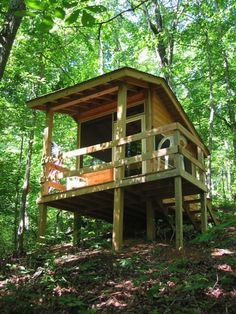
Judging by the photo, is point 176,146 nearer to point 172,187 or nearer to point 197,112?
point 172,187

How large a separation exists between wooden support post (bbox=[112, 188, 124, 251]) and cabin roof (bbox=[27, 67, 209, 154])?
315 cm

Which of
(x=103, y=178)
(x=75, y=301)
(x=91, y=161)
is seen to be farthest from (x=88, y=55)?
(x=75, y=301)

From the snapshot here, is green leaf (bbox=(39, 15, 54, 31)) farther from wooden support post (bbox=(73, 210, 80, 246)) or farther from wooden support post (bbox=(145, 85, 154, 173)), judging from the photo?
wooden support post (bbox=(73, 210, 80, 246))

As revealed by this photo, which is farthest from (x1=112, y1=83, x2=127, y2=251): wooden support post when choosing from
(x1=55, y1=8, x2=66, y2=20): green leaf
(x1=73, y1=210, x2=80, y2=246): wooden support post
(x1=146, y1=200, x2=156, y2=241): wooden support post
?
(x1=55, y1=8, x2=66, y2=20): green leaf

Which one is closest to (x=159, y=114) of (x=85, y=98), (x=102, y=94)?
(x=102, y=94)

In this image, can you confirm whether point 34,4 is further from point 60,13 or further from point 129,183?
point 129,183

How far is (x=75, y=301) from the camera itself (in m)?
6.75

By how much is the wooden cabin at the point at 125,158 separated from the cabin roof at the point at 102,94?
0.09 ft

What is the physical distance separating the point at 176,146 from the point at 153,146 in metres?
1.96

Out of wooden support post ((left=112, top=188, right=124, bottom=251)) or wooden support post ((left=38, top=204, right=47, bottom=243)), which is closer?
wooden support post ((left=112, top=188, right=124, bottom=251))

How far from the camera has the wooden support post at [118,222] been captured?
10055 millimetres

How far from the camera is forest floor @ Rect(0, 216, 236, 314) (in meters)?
6.24

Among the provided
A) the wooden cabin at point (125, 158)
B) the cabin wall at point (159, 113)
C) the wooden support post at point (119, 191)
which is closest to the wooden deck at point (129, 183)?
the wooden cabin at point (125, 158)

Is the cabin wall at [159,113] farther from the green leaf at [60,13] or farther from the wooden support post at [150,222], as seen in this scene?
the green leaf at [60,13]
